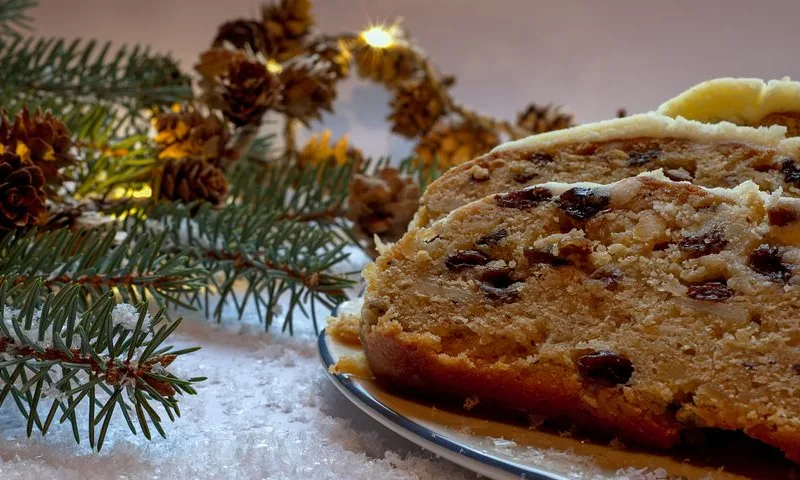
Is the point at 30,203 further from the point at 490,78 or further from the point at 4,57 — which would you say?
the point at 490,78

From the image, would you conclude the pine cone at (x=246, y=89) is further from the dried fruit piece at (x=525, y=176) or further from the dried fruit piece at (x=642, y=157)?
the dried fruit piece at (x=642, y=157)

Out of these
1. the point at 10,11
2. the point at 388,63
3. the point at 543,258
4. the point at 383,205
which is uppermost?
the point at 388,63

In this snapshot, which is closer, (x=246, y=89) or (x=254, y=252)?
(x=254, y=252)

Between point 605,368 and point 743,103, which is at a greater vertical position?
point 743,103

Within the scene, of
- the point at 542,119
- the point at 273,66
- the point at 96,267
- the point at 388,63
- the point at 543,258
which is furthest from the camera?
the point at 542,119

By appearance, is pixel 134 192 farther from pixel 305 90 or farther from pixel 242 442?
pixel 242 442

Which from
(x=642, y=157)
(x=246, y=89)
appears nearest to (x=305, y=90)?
(x=246, y=89)

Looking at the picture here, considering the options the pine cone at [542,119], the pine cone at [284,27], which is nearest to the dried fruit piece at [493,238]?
the pine cone at [284,27]

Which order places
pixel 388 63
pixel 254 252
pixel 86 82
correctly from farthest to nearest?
pixel 388 63 → pixel 86 82 → pixel 254 252
